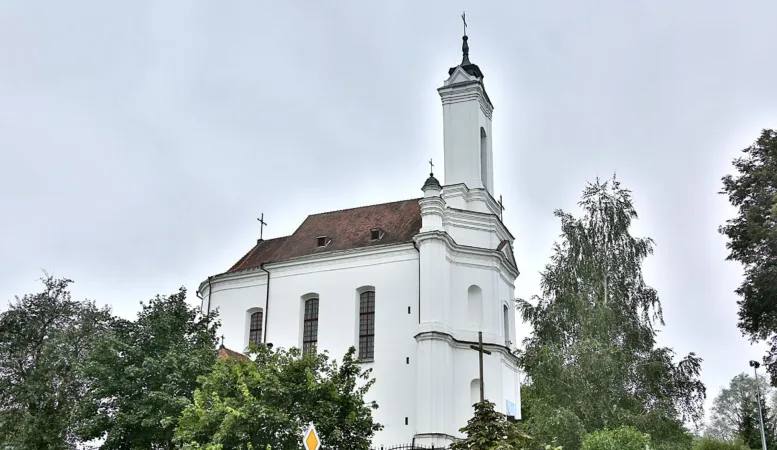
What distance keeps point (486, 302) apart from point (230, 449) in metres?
16.8

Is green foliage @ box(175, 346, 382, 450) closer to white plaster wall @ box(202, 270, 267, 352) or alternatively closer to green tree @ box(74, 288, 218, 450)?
green tree @ box(74, 288, 218, 450)

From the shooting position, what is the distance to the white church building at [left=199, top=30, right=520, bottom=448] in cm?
3400

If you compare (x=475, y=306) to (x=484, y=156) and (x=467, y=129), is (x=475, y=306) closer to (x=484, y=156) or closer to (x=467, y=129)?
(x=484, y=156)

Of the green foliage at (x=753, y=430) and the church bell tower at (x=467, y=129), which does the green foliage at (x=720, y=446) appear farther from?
the church bell tower at (x=467, y=129)

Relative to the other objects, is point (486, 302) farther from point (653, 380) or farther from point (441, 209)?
point (653, 380)

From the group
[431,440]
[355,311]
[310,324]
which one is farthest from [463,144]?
[431,440]

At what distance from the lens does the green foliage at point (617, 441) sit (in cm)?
2263

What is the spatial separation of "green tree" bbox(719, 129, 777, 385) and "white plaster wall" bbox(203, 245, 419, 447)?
46.2ft

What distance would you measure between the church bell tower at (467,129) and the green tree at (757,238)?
1250 cm

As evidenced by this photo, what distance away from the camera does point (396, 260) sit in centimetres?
3675

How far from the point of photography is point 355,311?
36812 millimetres

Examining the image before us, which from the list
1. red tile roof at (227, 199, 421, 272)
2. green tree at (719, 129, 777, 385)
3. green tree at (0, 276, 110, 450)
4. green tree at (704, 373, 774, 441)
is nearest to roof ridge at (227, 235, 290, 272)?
red tile roof at (227, 199, 421, 272)

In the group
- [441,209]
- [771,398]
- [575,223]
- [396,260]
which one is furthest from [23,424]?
[771,398]

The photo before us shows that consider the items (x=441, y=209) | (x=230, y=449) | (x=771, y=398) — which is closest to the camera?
(x=230, y=449)
